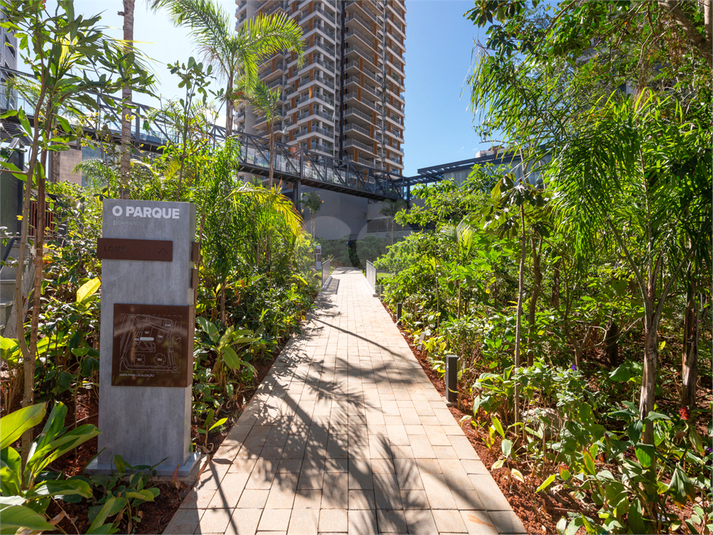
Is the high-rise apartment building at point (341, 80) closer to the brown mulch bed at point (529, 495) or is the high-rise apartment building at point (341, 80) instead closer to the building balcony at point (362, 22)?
the building balcony at point (362, 22)

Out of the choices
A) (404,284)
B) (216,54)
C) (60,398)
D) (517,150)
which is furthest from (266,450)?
(216,54)

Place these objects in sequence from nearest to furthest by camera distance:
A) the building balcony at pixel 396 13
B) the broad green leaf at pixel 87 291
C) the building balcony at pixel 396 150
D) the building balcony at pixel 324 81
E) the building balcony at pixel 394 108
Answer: the broad green leaf at pixel 87 291, the building balcony at pixel 324 81, the building balcony at pixel 396 13, the building balcony at pixel 394 108, the building balcony at pixel 396 150

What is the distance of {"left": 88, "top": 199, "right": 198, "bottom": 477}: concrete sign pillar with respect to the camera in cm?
270

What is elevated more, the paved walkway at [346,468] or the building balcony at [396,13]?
the building balcony at [396,13]

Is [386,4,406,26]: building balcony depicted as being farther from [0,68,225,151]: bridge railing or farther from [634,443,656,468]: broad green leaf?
[634,443,656,468]: broad green leaf

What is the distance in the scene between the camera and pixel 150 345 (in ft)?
8.96

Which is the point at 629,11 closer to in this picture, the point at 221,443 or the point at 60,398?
the point at 221,443

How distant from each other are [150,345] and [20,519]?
132 cm

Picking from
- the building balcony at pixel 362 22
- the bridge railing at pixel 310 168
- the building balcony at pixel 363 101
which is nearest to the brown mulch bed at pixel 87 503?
the bridge railing at pixel 310 168

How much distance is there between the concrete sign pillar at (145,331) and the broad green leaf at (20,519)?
122 cm

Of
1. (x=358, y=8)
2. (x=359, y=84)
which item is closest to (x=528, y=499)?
(x=359, y=84)

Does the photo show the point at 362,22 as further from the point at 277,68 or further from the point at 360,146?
the point at 360,146

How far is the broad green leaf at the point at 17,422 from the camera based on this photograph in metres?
1.83

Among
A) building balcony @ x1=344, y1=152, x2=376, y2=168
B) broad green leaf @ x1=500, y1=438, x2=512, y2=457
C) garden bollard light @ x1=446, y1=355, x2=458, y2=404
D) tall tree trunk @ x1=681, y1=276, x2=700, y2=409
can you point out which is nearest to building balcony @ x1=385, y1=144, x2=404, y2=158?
building balcony @ x1=344, y1=152, x2=376, y2=168
